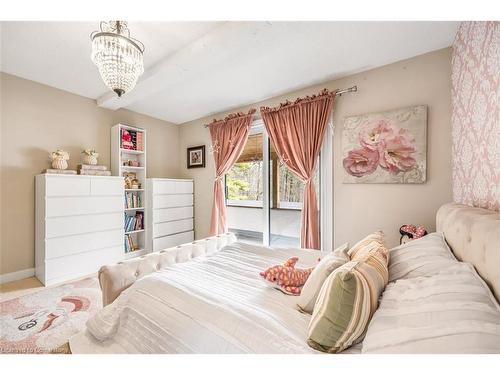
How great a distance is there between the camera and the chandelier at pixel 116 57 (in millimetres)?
A: 1487

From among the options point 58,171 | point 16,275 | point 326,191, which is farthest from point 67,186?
point 326,191

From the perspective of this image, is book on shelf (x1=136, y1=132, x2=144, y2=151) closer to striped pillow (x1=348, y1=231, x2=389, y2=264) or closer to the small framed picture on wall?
the small framed picture on wall

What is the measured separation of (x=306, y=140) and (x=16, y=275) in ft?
12.7

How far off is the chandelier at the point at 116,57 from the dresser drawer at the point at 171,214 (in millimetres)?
2300

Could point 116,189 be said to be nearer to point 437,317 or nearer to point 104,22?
point 104,22

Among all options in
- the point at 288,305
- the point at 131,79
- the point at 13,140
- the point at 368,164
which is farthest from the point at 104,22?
the point at 368,164

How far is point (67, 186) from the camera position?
2627mm

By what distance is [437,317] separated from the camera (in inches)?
25.7

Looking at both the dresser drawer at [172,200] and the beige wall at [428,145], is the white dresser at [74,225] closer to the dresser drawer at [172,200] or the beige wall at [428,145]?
the dresser drawer at [172,200]

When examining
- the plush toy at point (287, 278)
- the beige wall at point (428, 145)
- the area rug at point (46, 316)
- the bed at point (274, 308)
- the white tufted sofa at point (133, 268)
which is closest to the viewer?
the bed at point (274, 308)

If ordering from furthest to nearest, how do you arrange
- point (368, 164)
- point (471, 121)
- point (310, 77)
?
point (310, 77), point (368, 164), point (471, 121)

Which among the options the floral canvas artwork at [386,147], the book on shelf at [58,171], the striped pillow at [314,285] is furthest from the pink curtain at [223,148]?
the striped pillow at [314,285]

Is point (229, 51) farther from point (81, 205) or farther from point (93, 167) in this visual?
point (81, 205)

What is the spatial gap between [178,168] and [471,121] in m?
4.15
